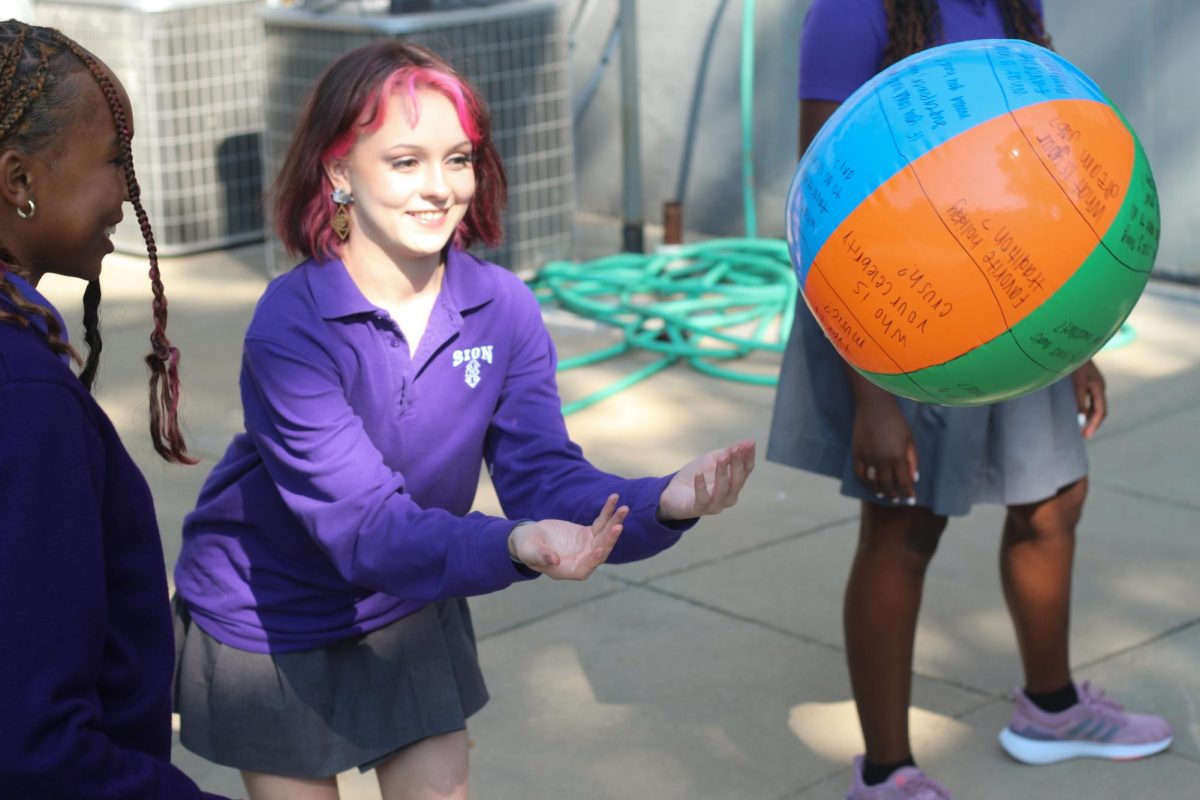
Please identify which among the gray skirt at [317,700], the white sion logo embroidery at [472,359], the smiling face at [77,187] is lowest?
the gray skirt at [317,700]

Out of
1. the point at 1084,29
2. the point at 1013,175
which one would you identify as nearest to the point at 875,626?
the point at 1013,175

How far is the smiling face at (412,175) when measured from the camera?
7.92ft

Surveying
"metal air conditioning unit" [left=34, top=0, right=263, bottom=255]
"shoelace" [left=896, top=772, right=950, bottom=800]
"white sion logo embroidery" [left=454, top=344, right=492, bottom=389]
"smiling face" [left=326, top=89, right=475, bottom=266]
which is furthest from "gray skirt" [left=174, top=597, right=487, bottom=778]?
"metal air conditioning unit" [left=34, top=0, right=263, bottom=255]

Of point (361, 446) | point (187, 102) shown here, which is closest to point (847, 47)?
point (361, 446)

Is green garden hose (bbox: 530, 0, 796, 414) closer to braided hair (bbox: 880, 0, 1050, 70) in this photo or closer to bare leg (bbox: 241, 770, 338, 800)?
braided hair (bbox: 880, 0, 1050, 70)

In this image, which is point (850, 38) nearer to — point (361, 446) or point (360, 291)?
point (360, 291)

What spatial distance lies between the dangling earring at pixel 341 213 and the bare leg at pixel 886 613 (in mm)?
1140

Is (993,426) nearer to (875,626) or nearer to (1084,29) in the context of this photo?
(875,626)

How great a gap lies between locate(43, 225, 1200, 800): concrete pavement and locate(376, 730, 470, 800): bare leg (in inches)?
30.9

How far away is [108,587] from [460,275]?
3.15 ft

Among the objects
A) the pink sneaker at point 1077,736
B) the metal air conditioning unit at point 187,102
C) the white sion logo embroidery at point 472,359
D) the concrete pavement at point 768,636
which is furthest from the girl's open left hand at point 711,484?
the metal air conditioning unit at point 187,102

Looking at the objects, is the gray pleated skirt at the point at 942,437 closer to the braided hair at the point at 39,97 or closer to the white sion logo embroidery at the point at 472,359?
the white sion logo embroidery at the point at 472,359

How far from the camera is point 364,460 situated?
229 cm

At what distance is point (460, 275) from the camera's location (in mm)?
2539
